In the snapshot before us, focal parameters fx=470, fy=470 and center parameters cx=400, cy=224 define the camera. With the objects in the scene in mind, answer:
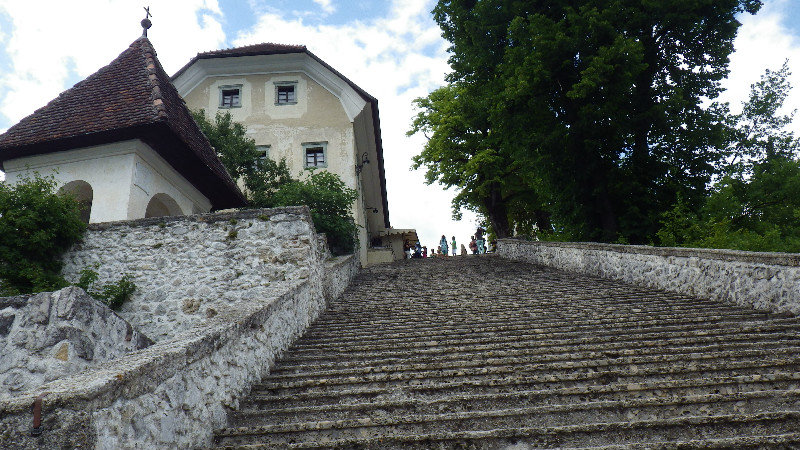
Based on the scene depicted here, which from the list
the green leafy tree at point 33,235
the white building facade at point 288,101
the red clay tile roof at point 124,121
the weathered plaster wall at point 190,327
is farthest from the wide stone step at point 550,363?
the white building facade at point 288,101

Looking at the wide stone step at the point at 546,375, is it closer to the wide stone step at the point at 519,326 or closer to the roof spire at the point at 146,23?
the wide stone step at the point at 519,326

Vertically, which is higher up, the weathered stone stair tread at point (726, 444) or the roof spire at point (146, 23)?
the roof spire at point (146, 23)

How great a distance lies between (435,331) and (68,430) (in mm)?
4426

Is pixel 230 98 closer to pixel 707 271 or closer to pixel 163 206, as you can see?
pixel 163 206

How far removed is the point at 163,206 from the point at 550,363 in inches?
403

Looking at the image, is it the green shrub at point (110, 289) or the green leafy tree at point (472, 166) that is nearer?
the green shrub at point (110, 289)

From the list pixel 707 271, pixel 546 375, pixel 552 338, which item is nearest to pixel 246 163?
pixel 552 338

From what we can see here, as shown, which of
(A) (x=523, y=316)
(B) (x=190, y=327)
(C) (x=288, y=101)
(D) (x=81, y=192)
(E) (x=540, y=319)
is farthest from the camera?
(C) (x=288, y=101)

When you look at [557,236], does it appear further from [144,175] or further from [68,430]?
[68,430]

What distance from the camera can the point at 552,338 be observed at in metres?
5.62

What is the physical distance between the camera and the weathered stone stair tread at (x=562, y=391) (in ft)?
13.1

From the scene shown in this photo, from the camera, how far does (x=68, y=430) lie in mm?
2277

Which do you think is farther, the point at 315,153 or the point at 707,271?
the point at 315,153

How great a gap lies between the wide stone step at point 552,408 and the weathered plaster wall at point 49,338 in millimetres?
2595
